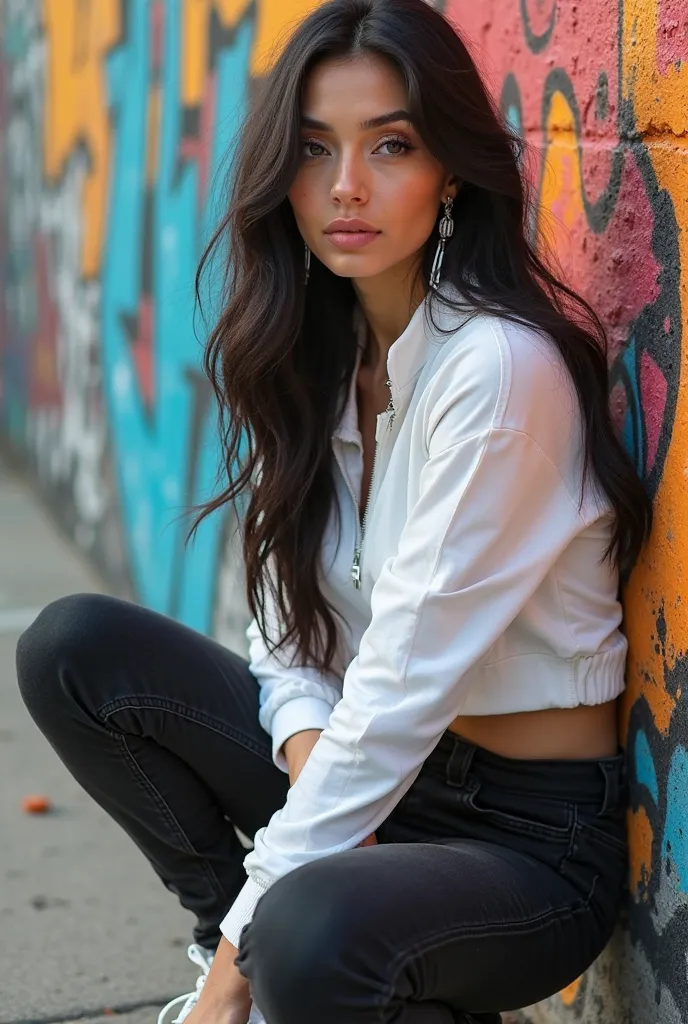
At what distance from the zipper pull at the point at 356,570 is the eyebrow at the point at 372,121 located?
65 cm

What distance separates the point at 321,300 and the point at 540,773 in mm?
850

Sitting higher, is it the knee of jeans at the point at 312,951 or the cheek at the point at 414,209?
the cheek at the point at 414,209

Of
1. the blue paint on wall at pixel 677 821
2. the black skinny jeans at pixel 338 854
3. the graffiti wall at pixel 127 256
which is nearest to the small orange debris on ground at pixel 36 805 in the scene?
the graffiti wall at pixel 127 256

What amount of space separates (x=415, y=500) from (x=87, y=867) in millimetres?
1518

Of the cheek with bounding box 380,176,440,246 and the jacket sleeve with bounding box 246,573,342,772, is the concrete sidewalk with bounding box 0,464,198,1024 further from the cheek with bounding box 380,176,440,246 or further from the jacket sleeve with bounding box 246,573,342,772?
the cheek with bounding box 380,176,440,246

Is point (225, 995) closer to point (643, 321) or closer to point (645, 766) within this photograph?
point (645, 766)

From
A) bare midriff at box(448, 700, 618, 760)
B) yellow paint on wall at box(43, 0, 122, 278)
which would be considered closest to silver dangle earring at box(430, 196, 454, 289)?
bare midriff at box(448, 700, 618, 760)

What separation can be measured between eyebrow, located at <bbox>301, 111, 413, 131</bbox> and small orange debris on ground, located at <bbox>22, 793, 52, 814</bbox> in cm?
198

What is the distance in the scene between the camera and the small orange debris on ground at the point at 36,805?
3375 mm

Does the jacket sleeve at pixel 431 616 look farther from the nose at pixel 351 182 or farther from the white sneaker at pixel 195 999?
the nose at pixel 351 182

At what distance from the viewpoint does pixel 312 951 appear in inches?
65.1

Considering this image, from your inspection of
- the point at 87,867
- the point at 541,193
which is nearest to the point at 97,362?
the point at 87,867

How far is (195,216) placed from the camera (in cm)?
410

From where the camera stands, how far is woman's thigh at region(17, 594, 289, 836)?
7.29 feet
